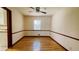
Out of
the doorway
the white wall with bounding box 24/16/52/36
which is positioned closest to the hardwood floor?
the doorway

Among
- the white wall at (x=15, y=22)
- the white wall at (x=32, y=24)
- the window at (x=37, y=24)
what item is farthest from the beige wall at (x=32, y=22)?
the white wall at (x=15, y=22)

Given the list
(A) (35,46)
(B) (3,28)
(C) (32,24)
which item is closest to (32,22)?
(C) (32,24)

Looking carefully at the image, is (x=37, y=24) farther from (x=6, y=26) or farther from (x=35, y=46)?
Answer: (x=6, y=26)

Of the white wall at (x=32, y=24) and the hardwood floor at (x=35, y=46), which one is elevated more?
the white wall at (x=32, y=24)

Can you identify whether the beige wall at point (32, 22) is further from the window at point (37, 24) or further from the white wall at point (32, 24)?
the window at point (37, 24)

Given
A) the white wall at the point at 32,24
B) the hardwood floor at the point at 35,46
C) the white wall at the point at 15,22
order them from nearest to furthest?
the hardwood floor at the point at 35,46
the white wall at the point at 15,22
the white wall at the point at 32,24

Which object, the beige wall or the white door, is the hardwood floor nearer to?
the white door

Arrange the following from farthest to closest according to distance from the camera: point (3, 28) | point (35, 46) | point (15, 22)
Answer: point (15, 22) → point (35, 46) → point (3, 28)

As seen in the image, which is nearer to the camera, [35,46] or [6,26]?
[6,26]
